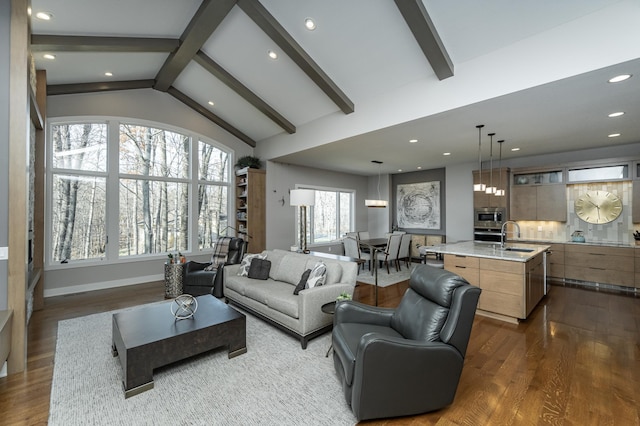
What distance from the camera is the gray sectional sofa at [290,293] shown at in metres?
2.97

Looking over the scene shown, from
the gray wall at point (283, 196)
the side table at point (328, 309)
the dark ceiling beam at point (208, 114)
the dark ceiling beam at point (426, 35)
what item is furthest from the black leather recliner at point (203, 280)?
the dark ceiling beam at point (426, 35)

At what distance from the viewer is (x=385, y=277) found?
605 cm

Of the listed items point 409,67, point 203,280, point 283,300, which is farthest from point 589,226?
point 203,280

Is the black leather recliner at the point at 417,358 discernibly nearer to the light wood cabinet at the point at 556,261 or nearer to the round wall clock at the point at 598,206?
the light wood cabinet at the point at 556,261

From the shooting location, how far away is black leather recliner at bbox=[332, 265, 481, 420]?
5.82 feet

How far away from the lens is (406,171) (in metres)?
8.70

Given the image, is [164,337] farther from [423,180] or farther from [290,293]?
[423,180]

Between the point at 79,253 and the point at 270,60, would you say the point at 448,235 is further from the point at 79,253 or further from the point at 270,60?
the point at 79,253

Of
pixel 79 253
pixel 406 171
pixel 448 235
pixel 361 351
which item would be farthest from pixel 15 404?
pixel 406 171

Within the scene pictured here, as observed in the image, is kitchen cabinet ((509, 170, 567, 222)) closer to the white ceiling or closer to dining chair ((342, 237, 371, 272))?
the white ceiling

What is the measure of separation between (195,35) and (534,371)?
18.2 ft

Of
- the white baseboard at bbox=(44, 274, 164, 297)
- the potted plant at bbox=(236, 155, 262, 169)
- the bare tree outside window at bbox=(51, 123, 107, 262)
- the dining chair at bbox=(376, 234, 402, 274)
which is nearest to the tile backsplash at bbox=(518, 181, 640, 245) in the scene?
the dining chair at bbox=(376, 234, 402, 274)

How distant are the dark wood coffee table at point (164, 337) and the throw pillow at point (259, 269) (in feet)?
3.23

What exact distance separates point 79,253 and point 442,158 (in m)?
7.53
